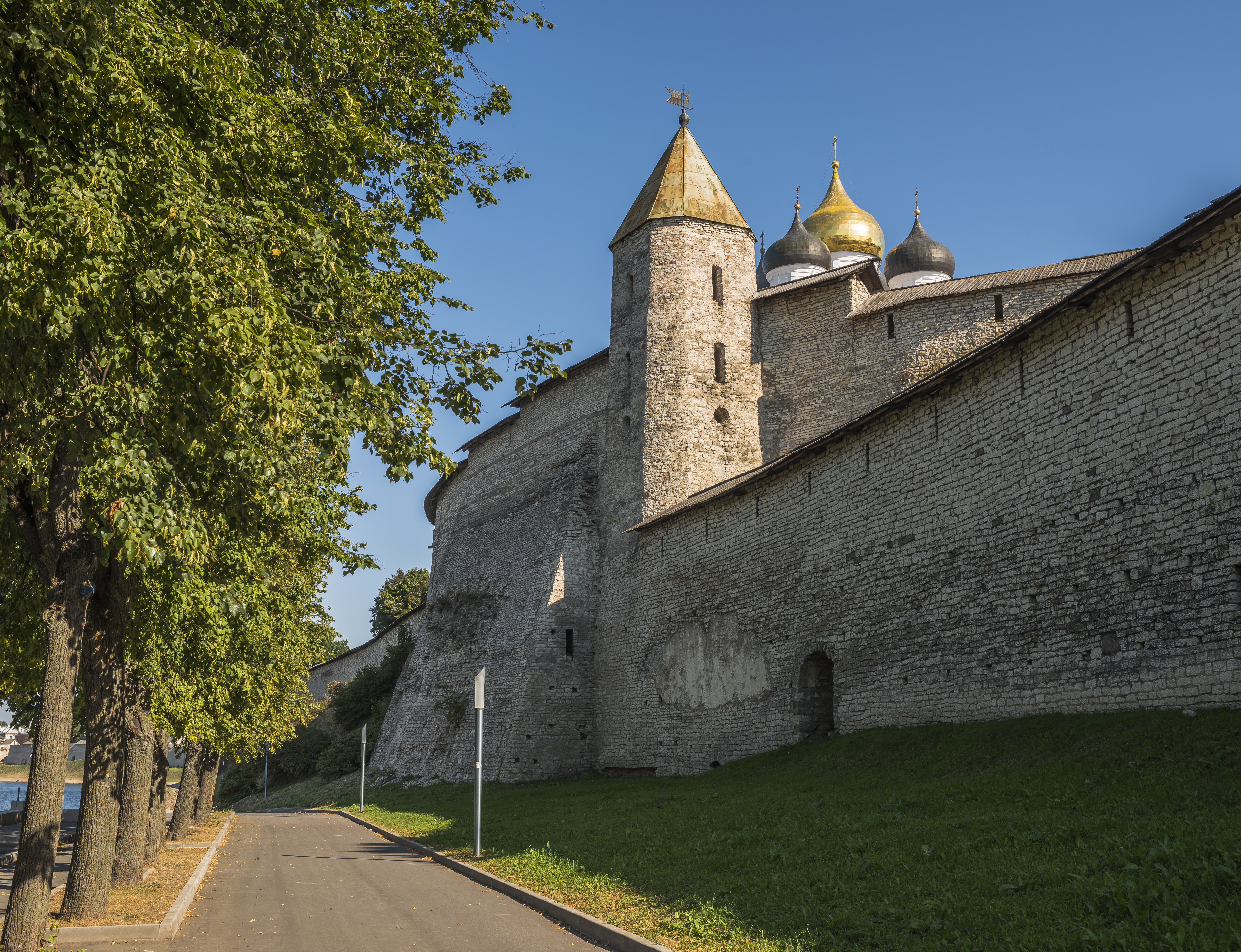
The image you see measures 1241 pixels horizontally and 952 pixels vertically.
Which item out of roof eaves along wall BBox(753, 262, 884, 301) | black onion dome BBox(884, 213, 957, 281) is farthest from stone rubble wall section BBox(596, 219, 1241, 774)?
black onion dome BBox(884, 213, 957, 281)

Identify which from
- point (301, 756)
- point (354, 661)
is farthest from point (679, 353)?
point (354, 661)

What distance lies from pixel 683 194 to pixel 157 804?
2296 centimetres

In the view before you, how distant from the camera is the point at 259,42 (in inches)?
360

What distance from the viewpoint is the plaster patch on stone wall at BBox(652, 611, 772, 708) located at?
20.4m

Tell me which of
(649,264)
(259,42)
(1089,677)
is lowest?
(1089,677)

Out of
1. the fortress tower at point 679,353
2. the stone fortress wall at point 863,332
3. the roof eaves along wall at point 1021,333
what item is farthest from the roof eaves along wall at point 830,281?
the roof eaves along wall at point 1021,333

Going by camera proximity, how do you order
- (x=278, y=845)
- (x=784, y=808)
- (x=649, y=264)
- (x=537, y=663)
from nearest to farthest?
(x=784, y=808) → (x=278, y=845) → (x=537, y=663) → (x=649, y=264)

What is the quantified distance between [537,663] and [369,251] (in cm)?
1898

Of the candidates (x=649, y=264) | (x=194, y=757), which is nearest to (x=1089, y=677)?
(x=194, y=757)

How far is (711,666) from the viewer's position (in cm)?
2203

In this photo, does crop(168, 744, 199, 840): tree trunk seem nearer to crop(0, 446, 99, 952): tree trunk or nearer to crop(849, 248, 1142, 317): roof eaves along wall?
crop(0, 446, 99, 952): tree trunk

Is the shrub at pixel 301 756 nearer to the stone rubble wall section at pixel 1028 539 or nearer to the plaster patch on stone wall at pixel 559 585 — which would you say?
the plaster patch on stone wall at pixel 559 585

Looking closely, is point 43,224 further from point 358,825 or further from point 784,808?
point 358,825

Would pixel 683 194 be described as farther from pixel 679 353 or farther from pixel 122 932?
pixel 122 932
